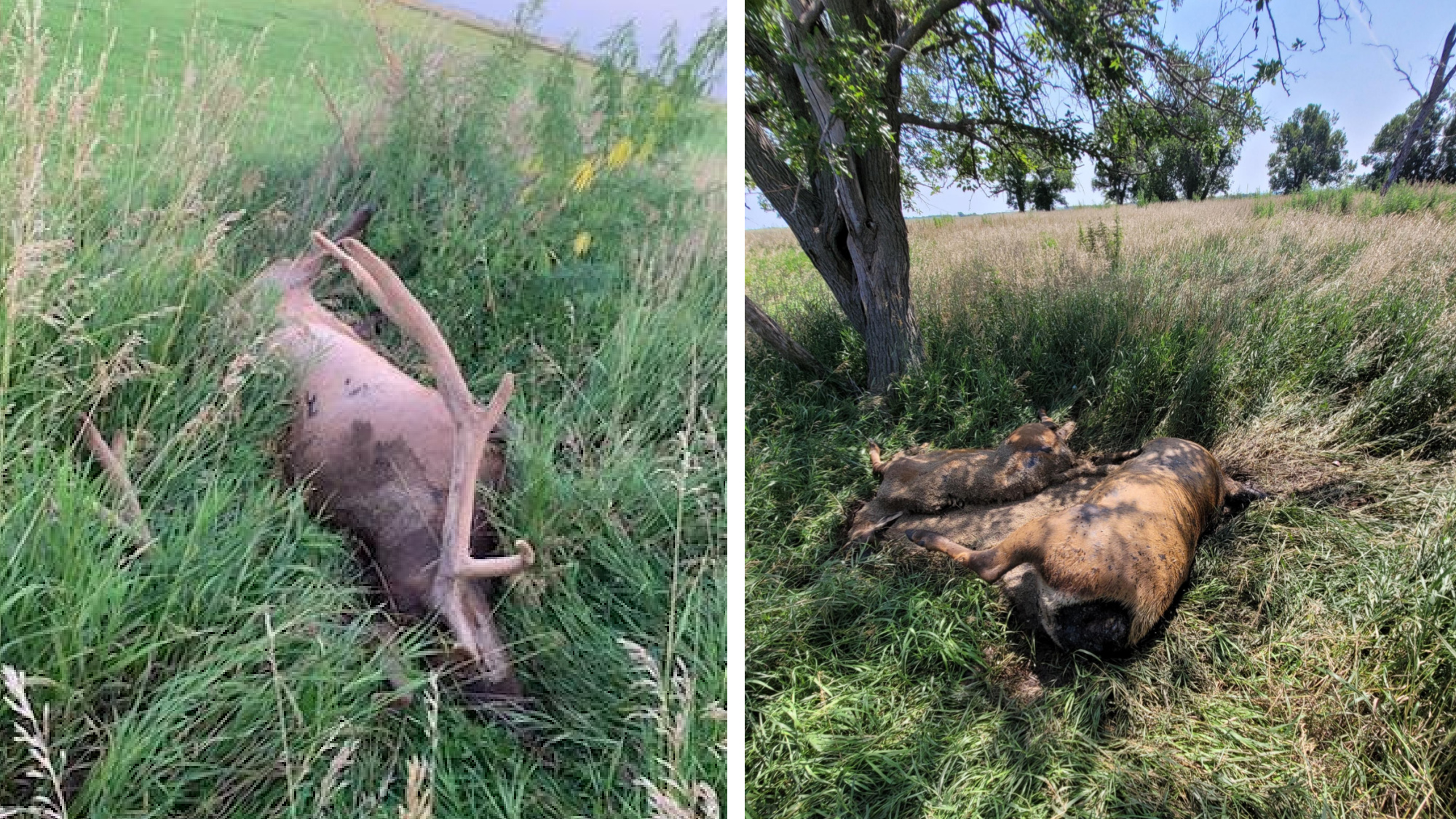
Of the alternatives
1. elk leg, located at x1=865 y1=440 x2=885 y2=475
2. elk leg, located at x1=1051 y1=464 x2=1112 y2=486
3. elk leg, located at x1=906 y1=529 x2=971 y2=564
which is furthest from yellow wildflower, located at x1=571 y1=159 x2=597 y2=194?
elk leg, located at x1=1051 y1=464 x2=1112 y2=486

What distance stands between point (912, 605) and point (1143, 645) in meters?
0.59

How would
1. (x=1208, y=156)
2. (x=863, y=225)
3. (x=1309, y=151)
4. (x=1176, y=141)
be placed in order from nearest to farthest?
1. (x=1309, y=151)
2. (x=1208, y=156)
3. (x=1176, y=141)
4. (x=863, y=225)

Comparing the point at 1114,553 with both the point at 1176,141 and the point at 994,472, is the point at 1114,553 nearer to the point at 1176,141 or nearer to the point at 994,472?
the point at 994,472

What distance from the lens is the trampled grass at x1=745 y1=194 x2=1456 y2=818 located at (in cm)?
157

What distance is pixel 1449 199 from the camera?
187 centimetres

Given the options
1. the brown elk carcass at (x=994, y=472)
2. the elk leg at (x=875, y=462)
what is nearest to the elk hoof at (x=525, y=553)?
the brown elk carcass at (x=994, y=472)

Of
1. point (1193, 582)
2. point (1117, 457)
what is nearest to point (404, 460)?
point (1193, 582)

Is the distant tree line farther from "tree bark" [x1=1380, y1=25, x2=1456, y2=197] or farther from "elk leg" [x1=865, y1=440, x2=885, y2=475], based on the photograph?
"elk leg" [x1=865, y1=440, x2=885, y2=475]

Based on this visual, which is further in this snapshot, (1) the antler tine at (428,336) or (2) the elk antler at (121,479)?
(1) the antler tine at (428,336)

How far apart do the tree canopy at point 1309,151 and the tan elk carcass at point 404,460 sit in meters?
2.15

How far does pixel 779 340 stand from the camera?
3.47 meters

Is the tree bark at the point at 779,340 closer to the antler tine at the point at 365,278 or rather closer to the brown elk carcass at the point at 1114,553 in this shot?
the brown elk carcass at the point at 1114,553

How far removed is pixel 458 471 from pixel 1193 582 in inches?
76.0

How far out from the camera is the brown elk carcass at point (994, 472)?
2.39 meters
